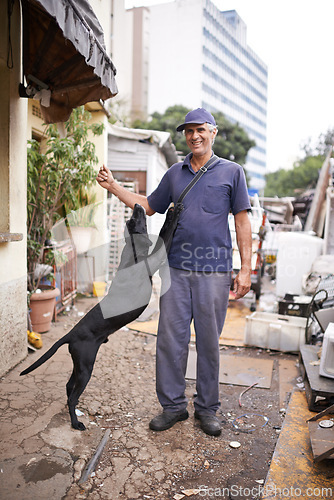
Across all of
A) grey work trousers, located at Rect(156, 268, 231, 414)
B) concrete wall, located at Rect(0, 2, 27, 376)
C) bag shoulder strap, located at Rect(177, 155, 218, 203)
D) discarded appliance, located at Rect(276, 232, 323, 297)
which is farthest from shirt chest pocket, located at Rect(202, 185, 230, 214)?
discarded appliance, located at Rect(276, 232, 323, 297)

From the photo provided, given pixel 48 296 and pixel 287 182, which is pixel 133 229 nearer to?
pixel 48 296

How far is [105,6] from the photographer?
757 centimetres

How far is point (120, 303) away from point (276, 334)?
293cm

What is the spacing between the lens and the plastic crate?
185 inches

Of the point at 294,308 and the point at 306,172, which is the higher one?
the point at 306,172

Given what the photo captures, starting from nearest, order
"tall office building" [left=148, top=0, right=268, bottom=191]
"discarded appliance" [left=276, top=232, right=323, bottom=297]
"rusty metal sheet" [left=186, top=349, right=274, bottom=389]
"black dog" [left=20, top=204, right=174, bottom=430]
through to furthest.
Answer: "black dog" [left=20, top=204, right=174, bottom=430]
"rusty metal sheet" [left=186, top=349, right=274, bottom=389]
"discarded appliance" [left=276, top=232, right=323, bottom=297]
"tall office building" [left=148, top=0, right=268, bottom=191]

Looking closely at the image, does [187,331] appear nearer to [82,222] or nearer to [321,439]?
[321,439]

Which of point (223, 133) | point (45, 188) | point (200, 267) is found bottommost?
point (200, 267)

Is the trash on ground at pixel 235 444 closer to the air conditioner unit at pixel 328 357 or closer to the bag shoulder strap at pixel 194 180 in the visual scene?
the air conditioner unit at pixel 328 357

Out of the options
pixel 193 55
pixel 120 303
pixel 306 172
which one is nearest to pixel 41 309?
pixel 120 303

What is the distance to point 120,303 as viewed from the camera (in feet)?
8.07

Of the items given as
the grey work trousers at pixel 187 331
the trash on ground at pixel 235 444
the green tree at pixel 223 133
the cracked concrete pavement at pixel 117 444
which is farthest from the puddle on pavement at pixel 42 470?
the green tree at pixel 223 133

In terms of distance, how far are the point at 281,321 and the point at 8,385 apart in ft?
10.4

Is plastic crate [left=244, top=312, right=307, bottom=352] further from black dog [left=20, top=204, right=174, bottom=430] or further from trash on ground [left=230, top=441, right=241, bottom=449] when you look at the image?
black dog [left=20, top=204, right=174, bottom=430]
